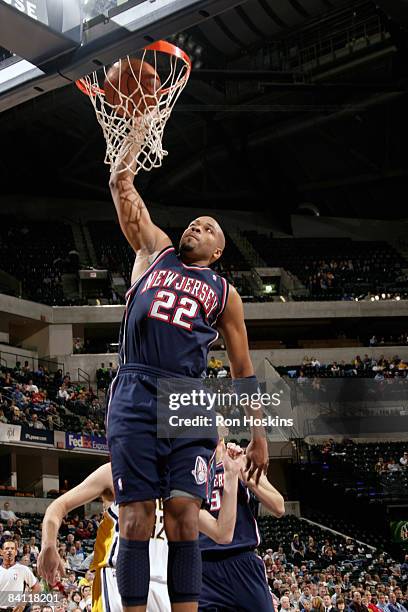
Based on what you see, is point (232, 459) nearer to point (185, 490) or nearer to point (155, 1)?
point (185, 490)

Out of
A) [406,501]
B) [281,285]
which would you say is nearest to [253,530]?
[406,501]

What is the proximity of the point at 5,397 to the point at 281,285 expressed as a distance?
1310 centimetres

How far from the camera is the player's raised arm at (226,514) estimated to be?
13.8ft

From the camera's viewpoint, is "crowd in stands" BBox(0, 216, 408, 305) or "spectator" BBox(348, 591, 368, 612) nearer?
"spectator" BBox(348, 591, 368, 612)

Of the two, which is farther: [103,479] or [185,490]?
[103,479]

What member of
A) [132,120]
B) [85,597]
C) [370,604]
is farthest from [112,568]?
[370,604]

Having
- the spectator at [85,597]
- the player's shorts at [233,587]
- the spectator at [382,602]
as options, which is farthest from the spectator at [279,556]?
the player's shorts at [233,587]

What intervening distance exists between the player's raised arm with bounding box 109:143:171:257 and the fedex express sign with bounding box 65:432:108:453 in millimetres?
18549

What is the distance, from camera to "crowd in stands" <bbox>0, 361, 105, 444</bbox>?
2127 centimetres

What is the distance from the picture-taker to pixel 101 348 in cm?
2880

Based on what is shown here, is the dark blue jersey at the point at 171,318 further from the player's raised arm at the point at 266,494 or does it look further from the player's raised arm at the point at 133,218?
the player's raised arm at the point at 266,494

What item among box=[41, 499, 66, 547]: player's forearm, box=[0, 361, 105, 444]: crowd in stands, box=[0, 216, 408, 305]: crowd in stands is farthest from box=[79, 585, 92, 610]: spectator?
box=[0, 216, 408, 305]: crowd in stands

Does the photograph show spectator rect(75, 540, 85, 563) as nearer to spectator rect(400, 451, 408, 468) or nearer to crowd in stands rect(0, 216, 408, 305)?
spectator rect(400, 451, 408, 468)

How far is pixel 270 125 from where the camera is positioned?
3180cm
